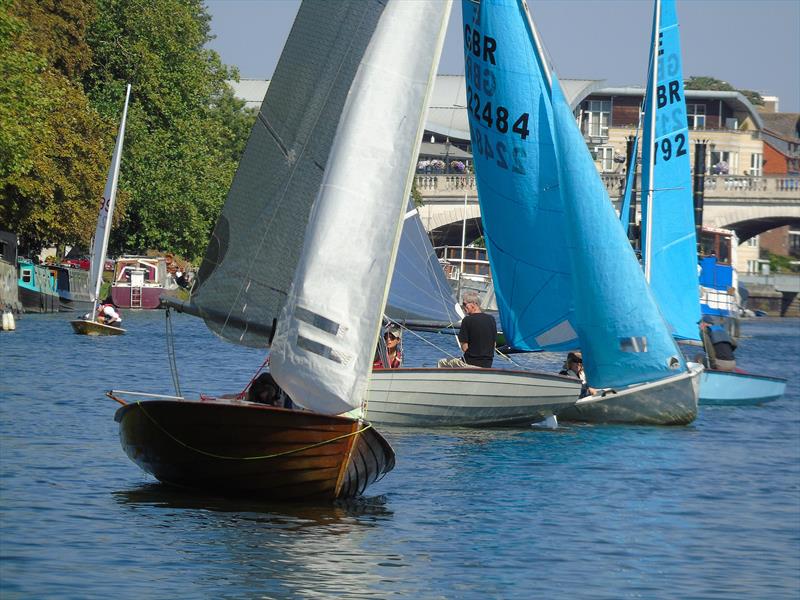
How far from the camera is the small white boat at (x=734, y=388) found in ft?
105

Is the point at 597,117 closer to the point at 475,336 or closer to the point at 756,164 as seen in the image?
the point at 756,164

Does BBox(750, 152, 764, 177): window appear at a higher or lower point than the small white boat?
higher

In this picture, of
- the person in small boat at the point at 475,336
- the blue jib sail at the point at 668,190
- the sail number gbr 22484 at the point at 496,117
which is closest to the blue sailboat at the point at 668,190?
the blue jib sail at the point at 668,190

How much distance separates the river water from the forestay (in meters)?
2.09

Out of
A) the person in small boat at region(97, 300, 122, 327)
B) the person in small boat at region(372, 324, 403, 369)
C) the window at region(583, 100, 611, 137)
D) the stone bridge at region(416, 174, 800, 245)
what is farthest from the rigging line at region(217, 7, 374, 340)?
the window at region(583, 100, 611, 137)

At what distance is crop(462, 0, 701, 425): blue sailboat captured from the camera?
2662cm

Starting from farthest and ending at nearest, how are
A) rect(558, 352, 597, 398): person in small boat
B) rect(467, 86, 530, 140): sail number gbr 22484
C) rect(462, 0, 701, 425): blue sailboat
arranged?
rect(467, 86, 530, 140): sail number gbr 22484 → rect(558, 352, 597, 398): person in small boat → rect(462, 0, 701, 425): blue sailboat

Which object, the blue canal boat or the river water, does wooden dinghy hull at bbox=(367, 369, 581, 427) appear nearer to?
the river water

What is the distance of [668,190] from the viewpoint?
115 feet

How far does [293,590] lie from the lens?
42.6 feet

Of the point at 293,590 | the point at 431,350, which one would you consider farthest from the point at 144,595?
the point at 431,350

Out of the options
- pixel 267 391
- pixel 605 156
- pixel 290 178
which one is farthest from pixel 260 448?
pixel 605 156

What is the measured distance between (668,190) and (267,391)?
65.0 feet

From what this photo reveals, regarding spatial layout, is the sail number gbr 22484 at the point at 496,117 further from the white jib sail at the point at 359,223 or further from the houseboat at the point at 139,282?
the houseboat at the point at 139,282
